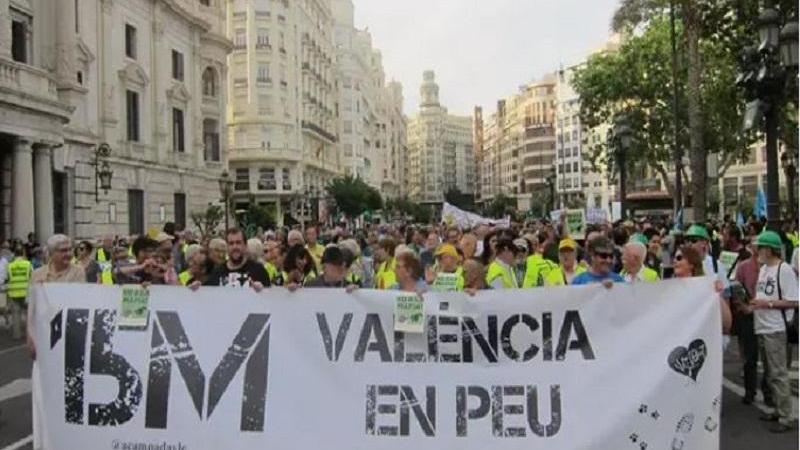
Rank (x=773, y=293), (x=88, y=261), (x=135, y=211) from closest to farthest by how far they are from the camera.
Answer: (x=773, y=293) → (x=88, y=261) → (x=135, y=211)

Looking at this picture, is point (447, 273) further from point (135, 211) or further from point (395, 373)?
point (135, 211)

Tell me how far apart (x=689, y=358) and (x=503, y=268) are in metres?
3.36

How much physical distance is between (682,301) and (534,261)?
13.3 ft

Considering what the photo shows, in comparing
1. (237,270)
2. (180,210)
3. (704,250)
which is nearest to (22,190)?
(180,210)

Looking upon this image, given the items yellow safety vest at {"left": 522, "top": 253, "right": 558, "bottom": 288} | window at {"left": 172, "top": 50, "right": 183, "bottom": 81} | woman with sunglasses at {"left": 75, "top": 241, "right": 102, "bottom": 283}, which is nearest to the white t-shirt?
yellow safety vest at {"left": 522, "top": 253, "right": 558, "bottom": 288}

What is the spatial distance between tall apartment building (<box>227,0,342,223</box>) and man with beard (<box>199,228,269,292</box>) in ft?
230

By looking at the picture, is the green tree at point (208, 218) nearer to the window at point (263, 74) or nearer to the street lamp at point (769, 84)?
the street lamp at point (769, 84)

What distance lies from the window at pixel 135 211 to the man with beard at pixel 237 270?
3296 centimetres

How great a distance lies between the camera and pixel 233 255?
7.97 m

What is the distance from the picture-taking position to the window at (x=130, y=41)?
4044 cm

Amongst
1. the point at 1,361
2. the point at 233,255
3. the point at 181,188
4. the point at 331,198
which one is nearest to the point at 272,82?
the point at 331,198

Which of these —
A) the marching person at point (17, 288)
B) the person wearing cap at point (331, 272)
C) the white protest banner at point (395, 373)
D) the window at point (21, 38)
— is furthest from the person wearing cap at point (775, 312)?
the window at point (21, 38)

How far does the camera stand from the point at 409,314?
6.02m

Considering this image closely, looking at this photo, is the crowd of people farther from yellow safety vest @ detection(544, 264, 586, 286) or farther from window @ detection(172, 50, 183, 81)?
window @ detection(172, 50, 183, 81)
